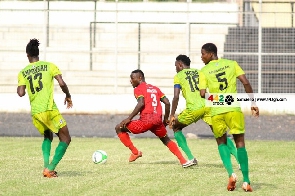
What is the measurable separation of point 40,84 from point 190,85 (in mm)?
3342

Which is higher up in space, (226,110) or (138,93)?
(138,93)

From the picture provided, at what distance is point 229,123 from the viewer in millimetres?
11859

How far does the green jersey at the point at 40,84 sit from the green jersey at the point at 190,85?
9.38 feet

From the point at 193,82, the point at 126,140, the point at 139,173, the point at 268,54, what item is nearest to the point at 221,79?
the point at 139,173

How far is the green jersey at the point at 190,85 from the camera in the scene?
50.5 feet

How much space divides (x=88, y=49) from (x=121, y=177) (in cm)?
1844

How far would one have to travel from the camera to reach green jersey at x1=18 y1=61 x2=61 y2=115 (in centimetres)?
1325

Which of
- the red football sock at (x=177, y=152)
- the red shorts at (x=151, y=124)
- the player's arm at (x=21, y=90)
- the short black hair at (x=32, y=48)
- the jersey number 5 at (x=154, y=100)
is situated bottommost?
the red football sock at (x=177, y=152)

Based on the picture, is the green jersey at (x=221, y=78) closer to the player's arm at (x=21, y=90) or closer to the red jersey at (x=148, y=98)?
the player's arm at (x=21, y=90)

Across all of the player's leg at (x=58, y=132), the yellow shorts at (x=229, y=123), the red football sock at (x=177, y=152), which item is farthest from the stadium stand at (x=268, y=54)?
the yellow shorts at (x=229, y=123)

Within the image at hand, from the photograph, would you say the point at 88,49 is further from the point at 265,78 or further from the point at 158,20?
the point at 265,78

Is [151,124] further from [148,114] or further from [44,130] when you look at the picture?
[44,130]

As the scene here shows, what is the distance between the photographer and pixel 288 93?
28.3 metres

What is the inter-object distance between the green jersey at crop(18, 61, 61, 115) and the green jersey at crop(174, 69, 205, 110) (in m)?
2.86
